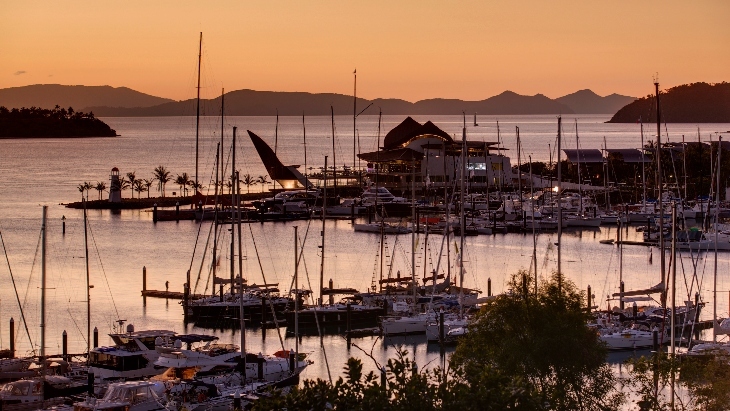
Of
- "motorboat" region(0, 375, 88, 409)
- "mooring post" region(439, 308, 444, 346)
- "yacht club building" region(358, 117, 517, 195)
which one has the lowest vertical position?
"motorboat" region(0, 375, 88, 409)

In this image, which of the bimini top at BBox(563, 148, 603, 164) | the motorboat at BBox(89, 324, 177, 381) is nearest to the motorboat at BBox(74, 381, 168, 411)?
the motorboat at BBox(89, 324, 177, 381)

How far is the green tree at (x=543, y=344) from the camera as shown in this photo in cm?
2495

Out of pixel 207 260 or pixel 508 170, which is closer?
pixel 207 260

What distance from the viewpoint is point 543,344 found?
25891 mm

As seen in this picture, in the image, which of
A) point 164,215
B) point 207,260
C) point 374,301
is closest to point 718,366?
point 374,301

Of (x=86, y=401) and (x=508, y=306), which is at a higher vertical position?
Answer: (x=508, y=306)

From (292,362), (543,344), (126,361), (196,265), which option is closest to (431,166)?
(196,265)

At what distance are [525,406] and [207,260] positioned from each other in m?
43.5

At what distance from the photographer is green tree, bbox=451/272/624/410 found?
2495cm

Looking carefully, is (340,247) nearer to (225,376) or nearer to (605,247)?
(605,247)

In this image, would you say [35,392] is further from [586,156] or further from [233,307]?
[586,156]

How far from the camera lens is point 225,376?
30.4 metres

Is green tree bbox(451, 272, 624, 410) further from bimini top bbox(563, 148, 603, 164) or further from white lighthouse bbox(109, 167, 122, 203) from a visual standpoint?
bimini top bbox(563, 148, 603, 164)

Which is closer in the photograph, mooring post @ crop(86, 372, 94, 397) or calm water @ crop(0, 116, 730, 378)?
mooring post @ crop(86, 372, 94, 397)
